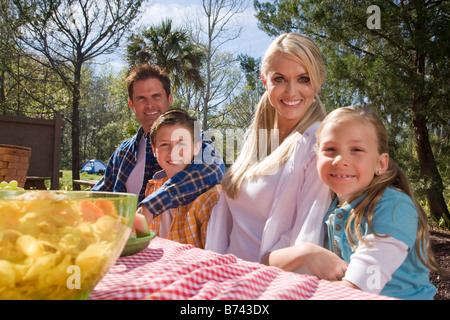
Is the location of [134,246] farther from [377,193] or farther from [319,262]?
[377,193]

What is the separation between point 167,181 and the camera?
6.04 feet

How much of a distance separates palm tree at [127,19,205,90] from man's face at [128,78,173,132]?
555 inches

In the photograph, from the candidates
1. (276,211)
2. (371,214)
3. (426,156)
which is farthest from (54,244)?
(426,156)

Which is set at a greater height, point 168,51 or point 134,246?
point 168,51

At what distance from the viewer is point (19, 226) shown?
0.45 metres

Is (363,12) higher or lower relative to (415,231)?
higher

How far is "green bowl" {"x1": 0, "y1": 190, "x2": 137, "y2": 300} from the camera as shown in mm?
436

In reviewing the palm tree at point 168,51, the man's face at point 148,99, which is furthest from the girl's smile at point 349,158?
the palm tree at point 168,51

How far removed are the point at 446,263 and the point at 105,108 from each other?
34.6 meters

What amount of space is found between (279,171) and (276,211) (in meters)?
0.19

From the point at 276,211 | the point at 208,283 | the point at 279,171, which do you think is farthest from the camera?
the point at 279,171

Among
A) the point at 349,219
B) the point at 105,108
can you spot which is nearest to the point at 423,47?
the point at 349,219

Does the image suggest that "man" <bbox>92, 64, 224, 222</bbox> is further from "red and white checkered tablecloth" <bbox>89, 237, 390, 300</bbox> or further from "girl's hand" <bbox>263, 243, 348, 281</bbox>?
"red and white checkered tablecloth" <bbox>89, 237, 390, 300</bbox>
